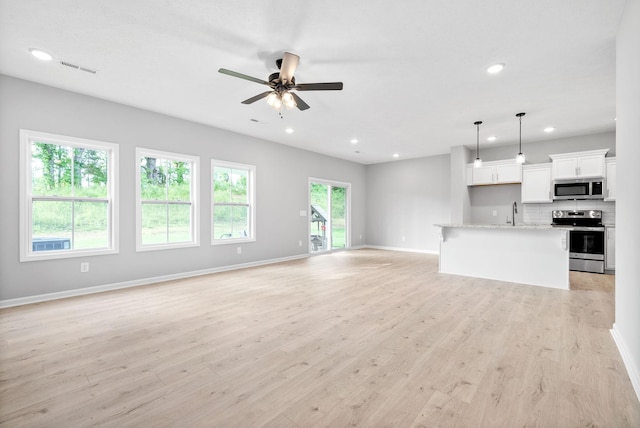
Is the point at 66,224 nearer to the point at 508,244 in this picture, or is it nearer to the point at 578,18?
the point at 578,18

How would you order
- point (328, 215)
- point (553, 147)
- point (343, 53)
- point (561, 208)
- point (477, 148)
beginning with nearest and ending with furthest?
point (343, 53), point (561, 208), point (553, 147), point (477, 148), point (328, 215)

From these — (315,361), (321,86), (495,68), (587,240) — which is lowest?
(315,361)

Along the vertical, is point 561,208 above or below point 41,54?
below

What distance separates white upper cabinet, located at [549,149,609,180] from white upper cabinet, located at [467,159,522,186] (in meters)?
0.66

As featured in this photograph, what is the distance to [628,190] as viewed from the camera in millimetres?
2283

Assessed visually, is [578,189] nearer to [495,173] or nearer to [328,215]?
[495,173]

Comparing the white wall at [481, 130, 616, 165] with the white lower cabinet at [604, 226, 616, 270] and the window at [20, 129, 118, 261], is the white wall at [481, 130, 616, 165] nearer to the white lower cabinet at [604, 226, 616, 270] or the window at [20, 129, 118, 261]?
the white lower cabinet at [604, 226, 616, 270]

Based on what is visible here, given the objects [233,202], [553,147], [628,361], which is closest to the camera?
[628,361]

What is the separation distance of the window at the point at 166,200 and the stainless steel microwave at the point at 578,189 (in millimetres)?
7225

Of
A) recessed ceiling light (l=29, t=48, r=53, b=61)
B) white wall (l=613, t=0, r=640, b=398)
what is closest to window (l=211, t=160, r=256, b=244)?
recessed ceiling light (l=29, t=48, r=53, b=61)

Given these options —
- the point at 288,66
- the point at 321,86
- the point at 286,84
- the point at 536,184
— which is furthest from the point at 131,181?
the point at 536,184

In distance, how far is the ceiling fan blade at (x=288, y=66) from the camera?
2902mm

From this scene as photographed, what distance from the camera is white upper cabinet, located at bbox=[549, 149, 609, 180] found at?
5.69 m

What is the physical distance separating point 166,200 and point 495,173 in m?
7.00
